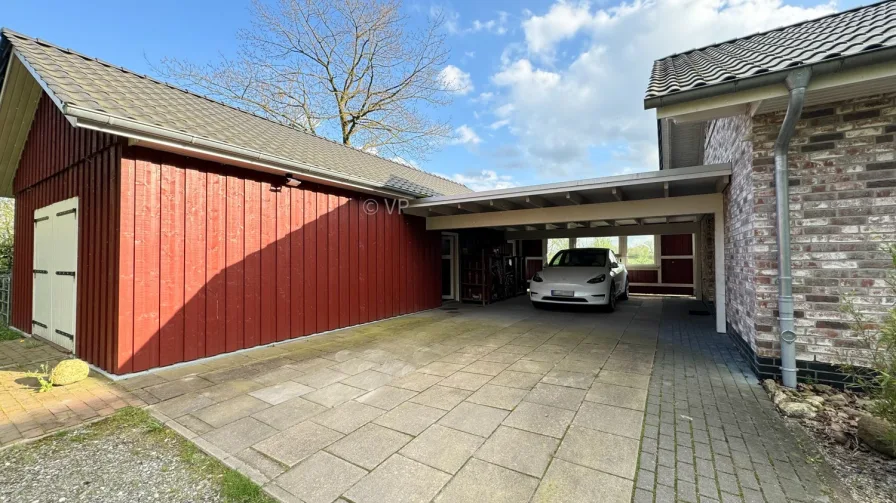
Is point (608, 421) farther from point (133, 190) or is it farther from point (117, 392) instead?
point (133, 190)

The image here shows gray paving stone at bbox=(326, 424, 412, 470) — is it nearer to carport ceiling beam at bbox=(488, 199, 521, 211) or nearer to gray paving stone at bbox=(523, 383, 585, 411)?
gray paving stone at bbox=(523, 383, 585, 411)

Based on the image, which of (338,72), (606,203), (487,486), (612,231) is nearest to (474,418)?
(487,486)

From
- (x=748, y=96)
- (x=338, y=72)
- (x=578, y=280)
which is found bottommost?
(x=578, y=280)

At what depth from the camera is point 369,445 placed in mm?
2205

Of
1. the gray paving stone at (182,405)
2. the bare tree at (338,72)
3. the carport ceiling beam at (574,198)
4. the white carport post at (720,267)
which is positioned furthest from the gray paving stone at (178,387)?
the bare tree at (338,72)

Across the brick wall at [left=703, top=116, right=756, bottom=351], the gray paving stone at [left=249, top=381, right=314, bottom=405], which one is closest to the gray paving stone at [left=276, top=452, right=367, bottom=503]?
the gray paving stone at [left=249, top=381, right=314, bottom=405]

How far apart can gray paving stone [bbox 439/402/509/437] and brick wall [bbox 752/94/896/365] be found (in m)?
A: 2.63

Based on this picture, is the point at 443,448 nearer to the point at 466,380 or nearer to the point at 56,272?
the point at 466,380

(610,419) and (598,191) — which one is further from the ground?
(598,191)

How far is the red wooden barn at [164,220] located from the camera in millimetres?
3617

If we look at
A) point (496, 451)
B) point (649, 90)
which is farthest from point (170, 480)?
point (649, 90)

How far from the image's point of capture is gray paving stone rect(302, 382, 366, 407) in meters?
2.93

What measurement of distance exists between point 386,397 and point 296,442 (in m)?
0.87

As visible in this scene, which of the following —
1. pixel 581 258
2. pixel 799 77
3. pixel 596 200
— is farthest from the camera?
pixel 581 258
